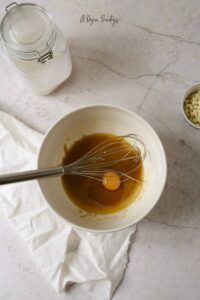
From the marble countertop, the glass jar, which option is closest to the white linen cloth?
the marble countertop

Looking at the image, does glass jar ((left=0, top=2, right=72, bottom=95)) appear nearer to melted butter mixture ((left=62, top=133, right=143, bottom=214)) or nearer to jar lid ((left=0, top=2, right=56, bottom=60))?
jar lid ((left=0, top=2, right=56, bottom=60))

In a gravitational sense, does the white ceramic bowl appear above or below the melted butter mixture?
above

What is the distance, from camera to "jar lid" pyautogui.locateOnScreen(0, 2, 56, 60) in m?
0.56

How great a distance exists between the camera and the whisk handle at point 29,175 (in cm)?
46

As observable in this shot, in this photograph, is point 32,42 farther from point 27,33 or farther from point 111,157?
point 111,157

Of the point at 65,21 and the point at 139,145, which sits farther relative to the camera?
the point at 65,21

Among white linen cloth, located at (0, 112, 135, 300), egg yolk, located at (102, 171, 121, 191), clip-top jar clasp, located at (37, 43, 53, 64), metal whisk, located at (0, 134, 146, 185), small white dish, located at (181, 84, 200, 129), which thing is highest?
clip-top jar clasp, located at (37, 43, 53, 64)

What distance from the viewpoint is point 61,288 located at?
565 mm

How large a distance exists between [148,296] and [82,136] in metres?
0.28

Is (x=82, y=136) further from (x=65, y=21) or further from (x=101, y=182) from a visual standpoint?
(x=65, y=21)

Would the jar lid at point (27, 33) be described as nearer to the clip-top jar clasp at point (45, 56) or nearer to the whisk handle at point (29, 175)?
the clip-top jar clasp at point (45, 56)

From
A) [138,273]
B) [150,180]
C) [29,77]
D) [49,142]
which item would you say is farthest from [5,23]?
[138,273]

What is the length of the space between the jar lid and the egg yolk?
0.73 feet

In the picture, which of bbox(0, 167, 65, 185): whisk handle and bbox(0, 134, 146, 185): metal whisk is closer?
bbox(0, 167, 65, 185): whisk handle
